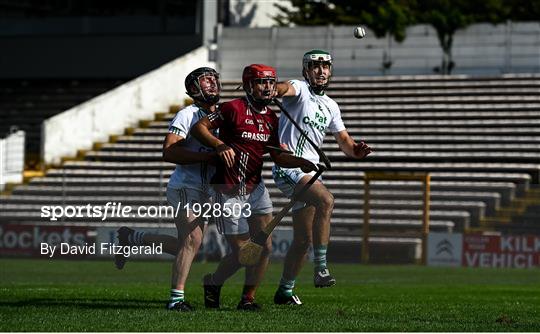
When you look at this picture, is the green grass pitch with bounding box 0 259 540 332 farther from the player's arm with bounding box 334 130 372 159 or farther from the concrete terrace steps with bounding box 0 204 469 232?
the concrete terrace steps with bounding box 0 204 469 232

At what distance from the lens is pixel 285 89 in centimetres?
1257

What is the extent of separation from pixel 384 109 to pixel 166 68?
18.8 ft

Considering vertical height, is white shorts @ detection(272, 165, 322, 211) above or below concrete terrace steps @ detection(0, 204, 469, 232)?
above

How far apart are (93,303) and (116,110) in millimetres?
22653

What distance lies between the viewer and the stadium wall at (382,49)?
3506cm

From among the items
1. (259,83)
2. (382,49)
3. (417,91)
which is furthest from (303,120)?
(382,49)

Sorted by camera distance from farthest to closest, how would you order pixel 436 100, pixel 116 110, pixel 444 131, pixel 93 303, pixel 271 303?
pixel 116 110 < pixel 436 100 < pixel 444 131 < pixel 271 303 < pixel 93 303

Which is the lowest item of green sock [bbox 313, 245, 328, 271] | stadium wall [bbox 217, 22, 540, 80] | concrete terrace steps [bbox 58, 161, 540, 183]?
green sock [bbox 313, 245, 328, 271]

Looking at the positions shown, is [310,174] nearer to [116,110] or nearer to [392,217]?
[392,217]

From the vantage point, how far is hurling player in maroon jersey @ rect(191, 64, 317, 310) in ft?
40.0

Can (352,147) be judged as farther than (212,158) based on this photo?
Yes

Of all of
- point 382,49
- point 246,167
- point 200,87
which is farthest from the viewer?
point 382,49

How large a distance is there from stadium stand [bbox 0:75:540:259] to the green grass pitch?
3373mm

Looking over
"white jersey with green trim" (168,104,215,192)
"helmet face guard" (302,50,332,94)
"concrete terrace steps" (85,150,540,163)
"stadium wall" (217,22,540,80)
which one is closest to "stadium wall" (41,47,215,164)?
"stadium wall" (217,22,540,80)
